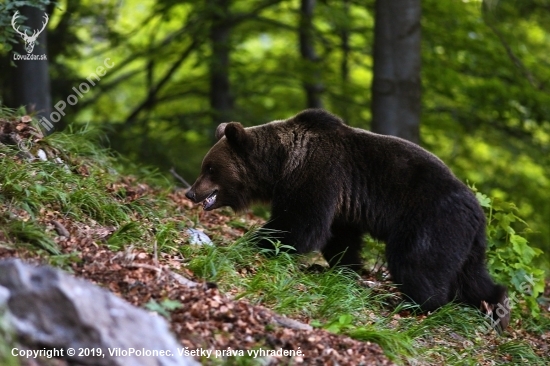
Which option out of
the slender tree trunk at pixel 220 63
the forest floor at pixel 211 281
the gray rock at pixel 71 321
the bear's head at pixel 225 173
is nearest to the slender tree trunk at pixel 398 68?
the forest floor at pixel 211 281

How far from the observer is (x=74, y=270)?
518 cm

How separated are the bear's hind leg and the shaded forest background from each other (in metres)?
3.02

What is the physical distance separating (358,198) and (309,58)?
8535mm

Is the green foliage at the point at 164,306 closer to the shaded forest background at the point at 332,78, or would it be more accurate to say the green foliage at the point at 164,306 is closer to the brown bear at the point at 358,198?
the brown bear at the point at 358,198

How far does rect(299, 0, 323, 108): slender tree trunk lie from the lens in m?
13.5

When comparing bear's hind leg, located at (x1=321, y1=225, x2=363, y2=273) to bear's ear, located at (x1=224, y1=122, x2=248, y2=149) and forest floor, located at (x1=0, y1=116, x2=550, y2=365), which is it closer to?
forest floor, located at (x1=0, y1=116, x2=550, y2=365)

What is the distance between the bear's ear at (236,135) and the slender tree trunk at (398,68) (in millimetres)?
3194

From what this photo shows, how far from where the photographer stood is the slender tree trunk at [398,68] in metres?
9.95

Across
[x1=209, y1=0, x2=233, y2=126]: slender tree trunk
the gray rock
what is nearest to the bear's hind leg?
the gray rock

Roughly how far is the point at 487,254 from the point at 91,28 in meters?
8.93

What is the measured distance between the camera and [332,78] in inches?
559

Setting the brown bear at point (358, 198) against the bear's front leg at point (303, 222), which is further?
the bear's front leg at point (303, 222)

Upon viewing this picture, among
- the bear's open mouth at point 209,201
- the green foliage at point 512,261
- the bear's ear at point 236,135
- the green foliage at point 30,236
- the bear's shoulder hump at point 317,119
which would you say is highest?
A: the bear's shoulder hump at point 317,119

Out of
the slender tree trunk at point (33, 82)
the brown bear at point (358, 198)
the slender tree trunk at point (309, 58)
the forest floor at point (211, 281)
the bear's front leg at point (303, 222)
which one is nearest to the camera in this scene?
the forest floor at point (211, 281)
